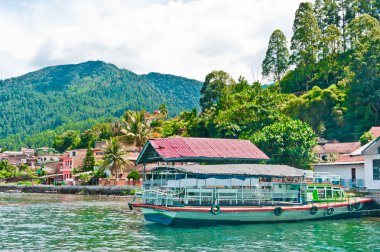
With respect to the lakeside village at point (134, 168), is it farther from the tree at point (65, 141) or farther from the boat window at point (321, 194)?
the tree at point (65, 141)

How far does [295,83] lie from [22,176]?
59589 millimetres

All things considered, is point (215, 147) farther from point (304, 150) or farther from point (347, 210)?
point (304, 150)

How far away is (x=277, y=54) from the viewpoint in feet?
326

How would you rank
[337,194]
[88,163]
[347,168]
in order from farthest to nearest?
[88,163] → [347,168] → [337,194]

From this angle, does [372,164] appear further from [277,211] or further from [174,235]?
[174,235]

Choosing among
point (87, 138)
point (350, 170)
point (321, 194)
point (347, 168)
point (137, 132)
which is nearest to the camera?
point (321, 194)

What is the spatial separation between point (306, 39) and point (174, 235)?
6545 cm

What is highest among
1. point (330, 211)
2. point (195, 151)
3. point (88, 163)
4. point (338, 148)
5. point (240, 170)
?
point (338, 148)

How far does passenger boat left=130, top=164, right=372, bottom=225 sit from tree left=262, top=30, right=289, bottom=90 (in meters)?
63.1

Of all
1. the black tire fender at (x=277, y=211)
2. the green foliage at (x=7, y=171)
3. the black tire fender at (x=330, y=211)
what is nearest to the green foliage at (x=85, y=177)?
the green foliage at (x=7, y=171)

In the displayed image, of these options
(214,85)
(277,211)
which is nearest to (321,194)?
(277,211)

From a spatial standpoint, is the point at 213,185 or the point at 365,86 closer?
the point at 213,185

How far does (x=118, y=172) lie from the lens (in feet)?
275

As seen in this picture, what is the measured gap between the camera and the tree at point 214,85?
318ft
